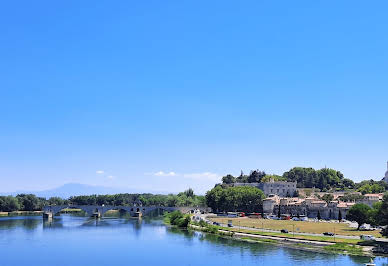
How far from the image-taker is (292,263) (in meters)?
41.8

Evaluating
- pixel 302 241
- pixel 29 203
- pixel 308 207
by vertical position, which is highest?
pixel 308 207

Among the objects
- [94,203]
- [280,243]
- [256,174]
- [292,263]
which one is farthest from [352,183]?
[292,263]

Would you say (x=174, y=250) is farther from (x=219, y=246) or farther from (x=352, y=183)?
(x=352, y=183)

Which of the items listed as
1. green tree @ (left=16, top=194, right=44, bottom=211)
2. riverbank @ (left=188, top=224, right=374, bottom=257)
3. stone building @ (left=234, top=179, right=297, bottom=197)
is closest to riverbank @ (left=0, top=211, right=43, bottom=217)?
green tree @ (left=16, top=194, right=44, bottom=211)

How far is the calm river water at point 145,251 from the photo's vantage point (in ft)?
144

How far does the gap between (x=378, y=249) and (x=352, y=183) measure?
4222 inches

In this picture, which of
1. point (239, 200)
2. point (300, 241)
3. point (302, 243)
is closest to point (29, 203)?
point (239, 200)

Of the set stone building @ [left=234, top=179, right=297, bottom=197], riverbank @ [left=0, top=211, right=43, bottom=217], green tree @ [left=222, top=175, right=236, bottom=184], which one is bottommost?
riverbank @ [left=0, top=211, right=43, bottom=217]

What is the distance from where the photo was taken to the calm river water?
43938mm

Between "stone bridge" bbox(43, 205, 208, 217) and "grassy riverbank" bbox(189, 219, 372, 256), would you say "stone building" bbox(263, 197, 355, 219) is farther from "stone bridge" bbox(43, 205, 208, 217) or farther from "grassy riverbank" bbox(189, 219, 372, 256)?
"grassy riverbank" bbox(189, 219, 372, 256)

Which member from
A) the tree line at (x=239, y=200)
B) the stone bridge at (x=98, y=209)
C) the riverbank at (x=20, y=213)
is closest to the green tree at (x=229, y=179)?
the stone bridge at (x=98, y=209)

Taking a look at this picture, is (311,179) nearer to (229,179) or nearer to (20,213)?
(229,179)

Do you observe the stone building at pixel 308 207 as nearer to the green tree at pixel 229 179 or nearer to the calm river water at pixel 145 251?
the calm river water at pixel 145 251

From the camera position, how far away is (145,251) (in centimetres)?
5216
